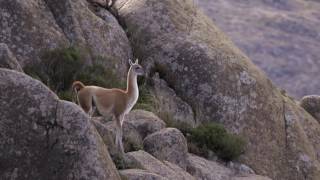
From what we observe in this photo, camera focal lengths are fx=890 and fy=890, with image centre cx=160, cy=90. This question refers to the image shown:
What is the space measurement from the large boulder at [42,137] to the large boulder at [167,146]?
4722 mm

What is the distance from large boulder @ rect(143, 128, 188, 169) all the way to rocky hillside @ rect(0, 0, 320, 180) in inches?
0.9

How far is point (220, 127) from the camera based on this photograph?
24531mm

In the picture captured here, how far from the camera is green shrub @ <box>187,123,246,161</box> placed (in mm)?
23641

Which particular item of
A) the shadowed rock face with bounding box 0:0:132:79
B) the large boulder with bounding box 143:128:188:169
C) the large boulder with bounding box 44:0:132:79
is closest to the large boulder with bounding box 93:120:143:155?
the large boulder with bounding box 143:128:188:169

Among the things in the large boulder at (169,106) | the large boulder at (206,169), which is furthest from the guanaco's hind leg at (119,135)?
the large boulder at (169,106)

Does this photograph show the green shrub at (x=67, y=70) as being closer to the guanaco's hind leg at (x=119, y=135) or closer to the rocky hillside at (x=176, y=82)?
the rocky hillside at (x=176, y=82)

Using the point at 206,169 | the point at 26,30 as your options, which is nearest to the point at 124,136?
the point at 206,169

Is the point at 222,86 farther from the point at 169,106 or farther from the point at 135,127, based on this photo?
the point at 135,127

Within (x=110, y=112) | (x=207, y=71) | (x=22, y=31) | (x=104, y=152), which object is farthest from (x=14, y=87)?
(x=207, y=71)

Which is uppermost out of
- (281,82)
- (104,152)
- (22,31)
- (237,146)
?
(104,152)

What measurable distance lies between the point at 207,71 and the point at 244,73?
1.38 m

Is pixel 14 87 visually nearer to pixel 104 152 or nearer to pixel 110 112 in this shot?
pixel 104 152

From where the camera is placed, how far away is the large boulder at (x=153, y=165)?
18.4m

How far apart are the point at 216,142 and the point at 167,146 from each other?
11.9ft
